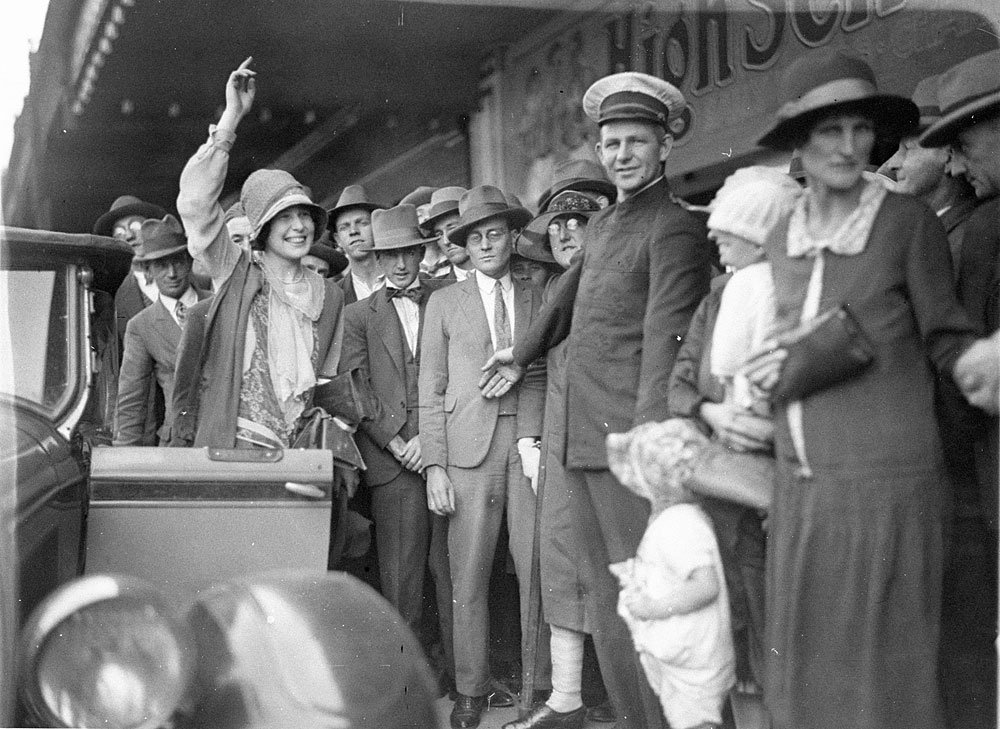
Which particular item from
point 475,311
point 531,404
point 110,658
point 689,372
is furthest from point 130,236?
point 689,372

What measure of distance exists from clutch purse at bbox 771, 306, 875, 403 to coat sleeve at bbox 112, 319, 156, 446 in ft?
6.62

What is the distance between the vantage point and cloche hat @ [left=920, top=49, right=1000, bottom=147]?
2.91 m

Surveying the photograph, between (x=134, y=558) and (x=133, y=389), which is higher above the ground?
(x=133, y=389)

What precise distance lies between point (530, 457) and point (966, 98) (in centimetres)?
165

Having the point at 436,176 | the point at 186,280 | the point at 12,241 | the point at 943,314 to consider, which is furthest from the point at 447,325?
the point at 943,314

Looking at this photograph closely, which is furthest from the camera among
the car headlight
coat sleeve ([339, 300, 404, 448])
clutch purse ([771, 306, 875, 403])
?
coat sleeve ([339, 300, 404, 448])

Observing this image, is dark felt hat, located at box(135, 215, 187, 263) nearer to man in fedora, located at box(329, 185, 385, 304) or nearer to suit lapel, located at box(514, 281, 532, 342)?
man in fedora, located at box(329, 185, 385, 304)

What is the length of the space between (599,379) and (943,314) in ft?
3.19

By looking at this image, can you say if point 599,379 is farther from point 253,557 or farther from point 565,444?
point 253,557

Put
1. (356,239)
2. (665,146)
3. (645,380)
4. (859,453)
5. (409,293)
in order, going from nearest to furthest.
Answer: (859,453)
(645,380)
(665,146)
(409,293)
(356,239)

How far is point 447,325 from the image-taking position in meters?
3.88

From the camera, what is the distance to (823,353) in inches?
112

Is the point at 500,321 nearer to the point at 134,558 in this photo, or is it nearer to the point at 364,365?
the point at 364,365

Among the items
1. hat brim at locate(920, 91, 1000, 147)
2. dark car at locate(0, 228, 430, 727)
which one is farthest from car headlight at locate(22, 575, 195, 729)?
hat brim at locate(920, 91, 1000, 147)
